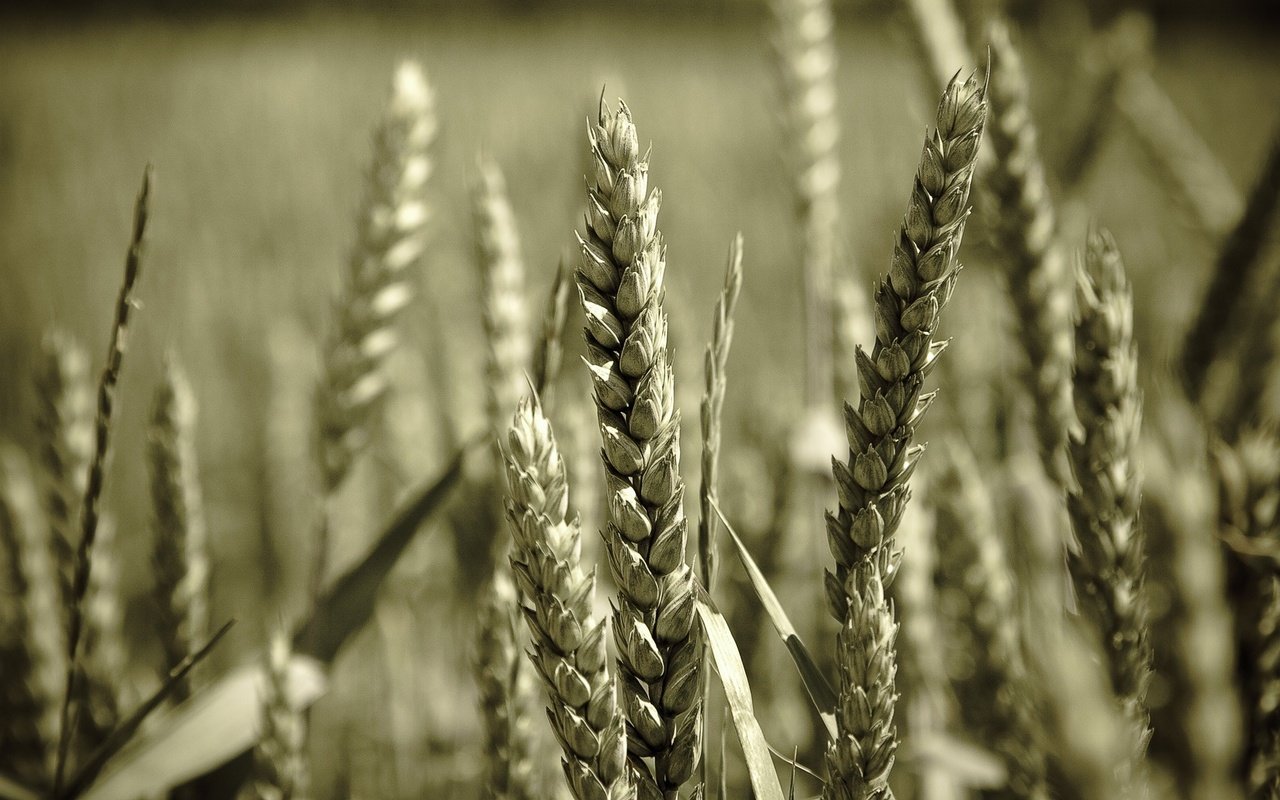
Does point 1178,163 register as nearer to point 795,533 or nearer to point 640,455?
point 795,533

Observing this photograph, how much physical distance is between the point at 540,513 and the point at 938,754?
0.36 meters

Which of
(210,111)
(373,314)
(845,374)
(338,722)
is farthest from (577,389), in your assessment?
(210,111)

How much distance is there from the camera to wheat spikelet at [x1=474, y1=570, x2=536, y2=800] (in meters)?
0.39

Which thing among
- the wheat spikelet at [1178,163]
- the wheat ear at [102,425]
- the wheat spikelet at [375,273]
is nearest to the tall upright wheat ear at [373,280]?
the wheat spikelet at [375,273]

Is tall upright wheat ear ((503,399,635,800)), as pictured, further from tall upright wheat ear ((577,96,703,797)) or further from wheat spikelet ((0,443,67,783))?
wheat spikelet ((0,443,67,783))

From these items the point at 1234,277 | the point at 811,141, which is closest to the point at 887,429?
the point at 1234,277

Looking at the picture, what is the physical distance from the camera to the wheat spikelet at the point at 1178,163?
94cm

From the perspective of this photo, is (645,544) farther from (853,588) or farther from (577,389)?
(577,389)

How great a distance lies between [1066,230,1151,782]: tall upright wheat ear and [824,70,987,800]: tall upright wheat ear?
9 centimetres

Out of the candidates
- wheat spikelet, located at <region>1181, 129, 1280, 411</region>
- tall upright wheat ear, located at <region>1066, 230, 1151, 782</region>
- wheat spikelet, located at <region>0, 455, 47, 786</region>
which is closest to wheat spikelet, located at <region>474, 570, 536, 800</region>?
tall upright wheat ear, located at <region>1066, 230, 1151, 782</region>

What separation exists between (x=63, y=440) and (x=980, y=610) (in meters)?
0.55

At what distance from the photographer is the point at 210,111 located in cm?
354

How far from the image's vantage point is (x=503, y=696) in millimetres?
402

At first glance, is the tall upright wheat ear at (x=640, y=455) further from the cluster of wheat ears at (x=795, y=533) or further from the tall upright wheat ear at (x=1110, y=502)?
the tall upright wheat ear at (x=1110, y=502)
